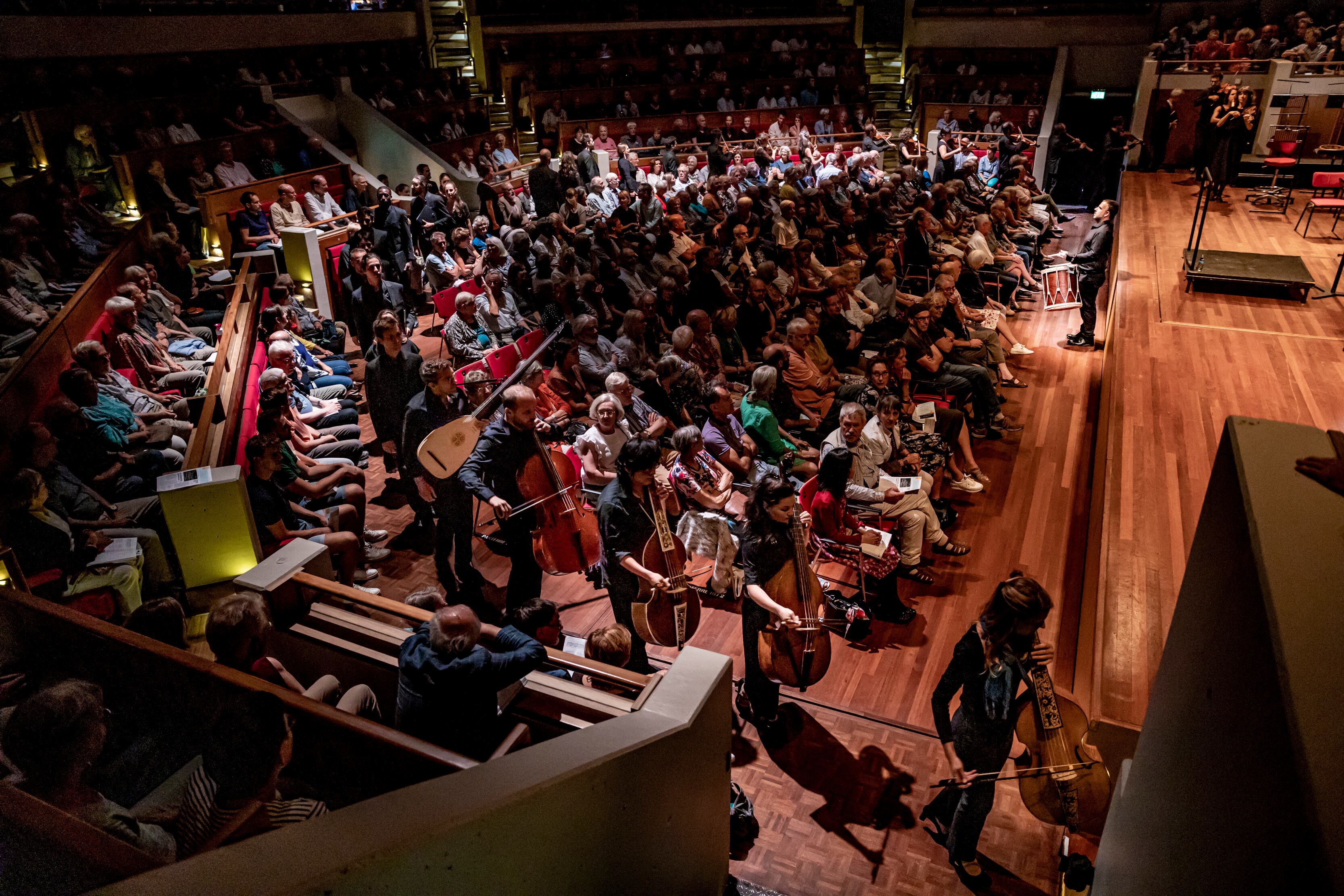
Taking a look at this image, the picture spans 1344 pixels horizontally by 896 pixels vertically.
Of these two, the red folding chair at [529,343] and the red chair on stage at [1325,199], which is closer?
the red folding chair at [529,343]

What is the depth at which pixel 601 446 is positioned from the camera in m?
4.29

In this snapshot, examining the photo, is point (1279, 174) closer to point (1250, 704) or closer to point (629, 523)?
point (629, 523)

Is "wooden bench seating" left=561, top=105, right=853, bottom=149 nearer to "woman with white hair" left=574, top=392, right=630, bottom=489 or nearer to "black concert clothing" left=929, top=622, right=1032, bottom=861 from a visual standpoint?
"woman with white hair" left=574, top=392, right=630, bottom=489

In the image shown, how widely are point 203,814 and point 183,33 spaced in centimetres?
1218

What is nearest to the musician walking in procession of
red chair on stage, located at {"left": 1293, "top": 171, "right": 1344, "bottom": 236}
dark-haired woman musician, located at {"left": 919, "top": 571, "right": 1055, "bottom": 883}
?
red chair on stage, located at {"left": 1293, "top": 171, "right": 1344, "bottom": 236}

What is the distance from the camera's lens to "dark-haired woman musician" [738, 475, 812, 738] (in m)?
3.08

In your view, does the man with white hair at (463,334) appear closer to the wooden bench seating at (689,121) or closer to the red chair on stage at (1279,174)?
the wooden bench seating at (689,121)

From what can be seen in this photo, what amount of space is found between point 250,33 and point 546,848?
13.5 metres

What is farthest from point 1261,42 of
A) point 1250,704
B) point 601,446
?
point 1250,704

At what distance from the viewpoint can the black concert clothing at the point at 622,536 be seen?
3291mm

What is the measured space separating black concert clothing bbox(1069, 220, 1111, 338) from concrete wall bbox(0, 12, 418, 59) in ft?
37.1

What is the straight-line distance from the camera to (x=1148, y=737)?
8.05 ft

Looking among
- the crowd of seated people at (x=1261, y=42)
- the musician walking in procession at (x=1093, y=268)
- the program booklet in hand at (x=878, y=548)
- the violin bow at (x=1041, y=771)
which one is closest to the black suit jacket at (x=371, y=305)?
the program booklet in hand at (x=878, y=548)

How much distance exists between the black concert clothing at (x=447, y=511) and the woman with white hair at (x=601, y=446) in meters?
0.62
